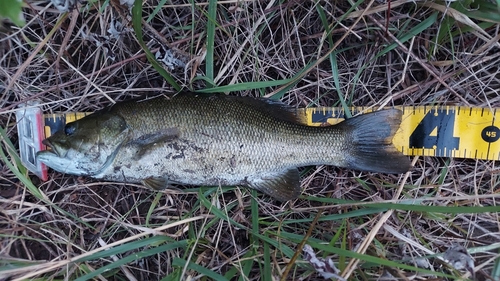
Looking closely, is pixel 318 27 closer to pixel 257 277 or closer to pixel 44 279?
pixel 257 277

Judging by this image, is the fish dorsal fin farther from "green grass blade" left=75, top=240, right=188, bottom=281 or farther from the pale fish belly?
"green grass blade" left=75, top=240, right=188, bottom=281

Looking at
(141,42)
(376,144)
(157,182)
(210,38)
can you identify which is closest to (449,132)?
(376,144)

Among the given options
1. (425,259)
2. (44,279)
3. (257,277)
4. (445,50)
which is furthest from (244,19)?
(44,279)

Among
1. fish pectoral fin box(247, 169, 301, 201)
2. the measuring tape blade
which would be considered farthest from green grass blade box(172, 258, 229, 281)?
the measuring tape blade

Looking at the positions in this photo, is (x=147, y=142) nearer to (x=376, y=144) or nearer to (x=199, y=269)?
(x=199, y=269)

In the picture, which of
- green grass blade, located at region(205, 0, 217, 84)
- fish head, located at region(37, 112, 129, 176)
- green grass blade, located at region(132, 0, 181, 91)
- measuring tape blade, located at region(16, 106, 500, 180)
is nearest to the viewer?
green grass blade, located at region(132, 0, 181, 91)

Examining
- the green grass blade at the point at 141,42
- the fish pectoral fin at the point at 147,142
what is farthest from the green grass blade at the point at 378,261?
the green grass blade at the point at 141,42
